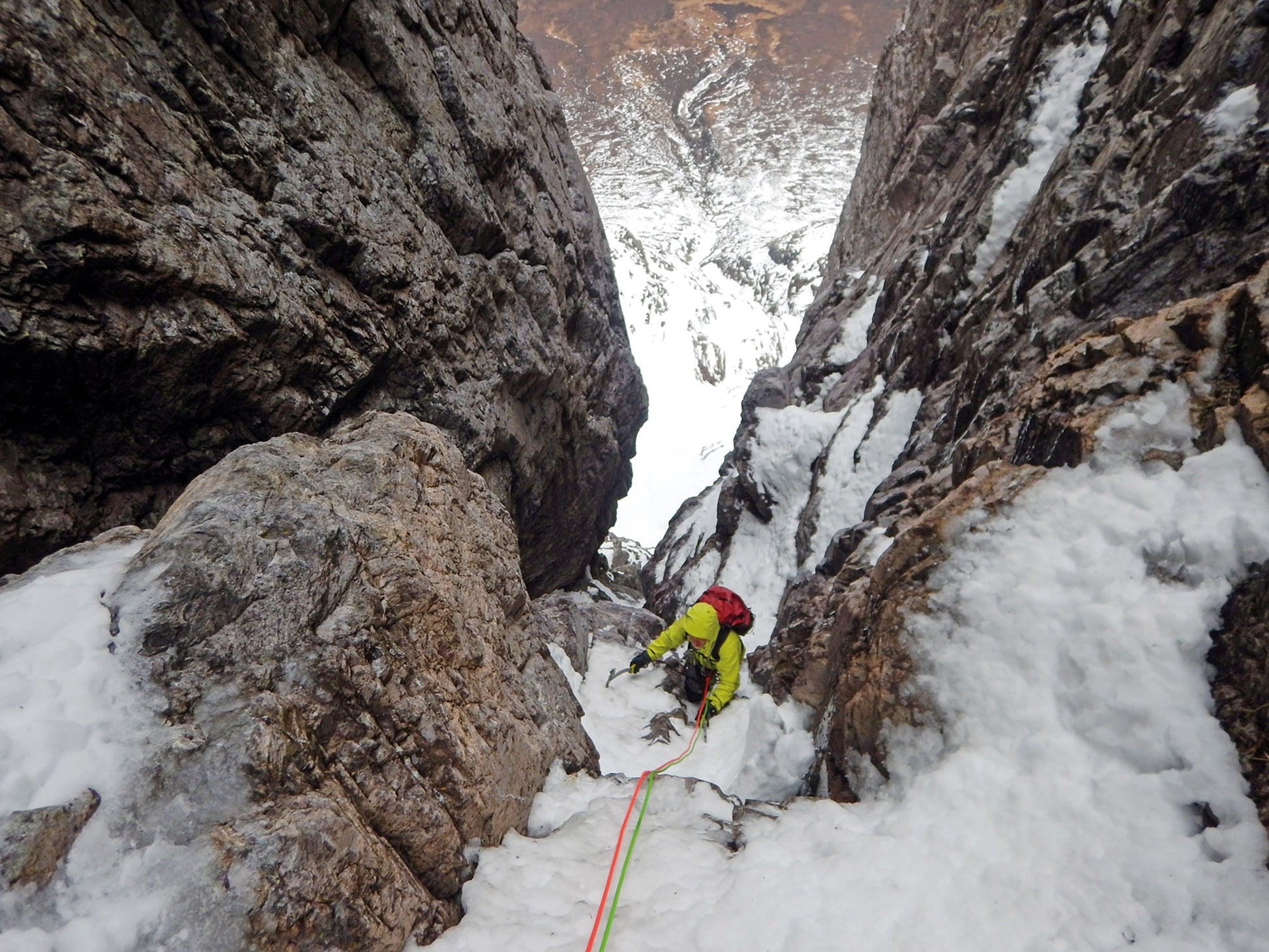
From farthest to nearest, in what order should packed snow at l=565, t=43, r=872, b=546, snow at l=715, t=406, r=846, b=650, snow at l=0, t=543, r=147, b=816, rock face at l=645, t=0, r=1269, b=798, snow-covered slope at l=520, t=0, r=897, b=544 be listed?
1. snow-covered slope at l=520, t=0, r=897, b=544
2. packed snow at l=565, t=43, r=872, b=546
3. snow at l=715, t=406, r=846, b=650
4. rock face at l=645, t=0, r=1269, b=798
5. snow at l=0, t=543, r=147, b=816

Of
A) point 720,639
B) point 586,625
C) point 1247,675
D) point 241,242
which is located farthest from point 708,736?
point 241,242

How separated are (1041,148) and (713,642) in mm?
7814

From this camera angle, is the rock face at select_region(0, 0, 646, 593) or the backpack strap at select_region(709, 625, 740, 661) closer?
the rock face at select_region(0, 0, 646, 593)

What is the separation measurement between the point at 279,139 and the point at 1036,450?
661cm

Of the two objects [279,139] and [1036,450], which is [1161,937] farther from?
[279,139]

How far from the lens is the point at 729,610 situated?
22.8 ft

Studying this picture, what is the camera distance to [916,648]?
3375 millimetres

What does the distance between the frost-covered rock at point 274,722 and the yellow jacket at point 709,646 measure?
307 centimetres

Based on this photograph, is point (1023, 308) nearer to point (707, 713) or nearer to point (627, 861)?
point (707, 713)

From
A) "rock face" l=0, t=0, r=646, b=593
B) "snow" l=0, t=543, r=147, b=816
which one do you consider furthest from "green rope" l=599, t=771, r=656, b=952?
"rock face" l=0, t=0, r=646, b=593

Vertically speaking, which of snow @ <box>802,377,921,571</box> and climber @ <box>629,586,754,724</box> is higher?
snow @ <box>802,377,921,571</box>

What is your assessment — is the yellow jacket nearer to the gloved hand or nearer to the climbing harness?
the gloved hand

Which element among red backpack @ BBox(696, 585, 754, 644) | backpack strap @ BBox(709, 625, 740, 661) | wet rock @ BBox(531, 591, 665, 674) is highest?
red backpack @ BBox(696, 585, 754, 644)

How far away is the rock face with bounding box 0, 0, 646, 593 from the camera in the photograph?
3959mm
